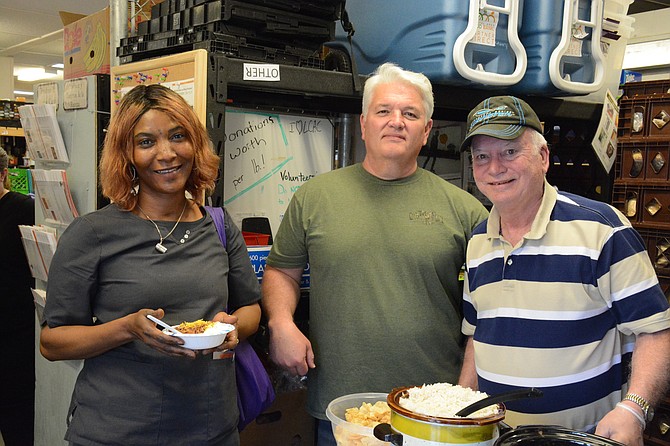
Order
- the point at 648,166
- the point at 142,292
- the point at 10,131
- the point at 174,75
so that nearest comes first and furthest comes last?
the point at 142,292
the point at 174,75
the point at 648,166
the point at 10,131

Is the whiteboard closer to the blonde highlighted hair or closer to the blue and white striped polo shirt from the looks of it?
the blonde highlighted hair

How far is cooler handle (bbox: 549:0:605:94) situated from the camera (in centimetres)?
284

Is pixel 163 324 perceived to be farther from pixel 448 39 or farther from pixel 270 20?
pixel 448 39

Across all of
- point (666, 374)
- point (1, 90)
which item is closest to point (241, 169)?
point (666, 374)

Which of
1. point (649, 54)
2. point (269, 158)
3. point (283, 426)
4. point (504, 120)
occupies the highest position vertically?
point (649, 54)

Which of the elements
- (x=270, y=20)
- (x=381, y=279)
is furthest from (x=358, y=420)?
(x=270, y=20)

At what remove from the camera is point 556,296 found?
1729mm

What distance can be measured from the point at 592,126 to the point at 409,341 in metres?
1.85

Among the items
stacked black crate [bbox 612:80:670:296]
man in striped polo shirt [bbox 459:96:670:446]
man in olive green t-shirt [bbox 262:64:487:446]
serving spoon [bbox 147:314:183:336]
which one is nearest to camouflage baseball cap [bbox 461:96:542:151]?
man in striped polo shirt [bbox 459:96:670:446]

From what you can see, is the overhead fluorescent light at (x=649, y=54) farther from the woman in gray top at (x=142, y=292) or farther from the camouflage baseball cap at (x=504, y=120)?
the woman in gray top at (x=142, y=292)

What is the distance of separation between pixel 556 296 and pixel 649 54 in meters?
7.25

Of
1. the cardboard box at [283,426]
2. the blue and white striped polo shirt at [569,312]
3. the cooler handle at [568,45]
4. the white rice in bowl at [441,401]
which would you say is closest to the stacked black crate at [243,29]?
the cooler handle at [568,45]

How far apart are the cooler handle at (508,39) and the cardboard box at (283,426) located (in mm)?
1381

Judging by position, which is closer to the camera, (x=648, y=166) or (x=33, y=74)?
(x=648, y=166)
